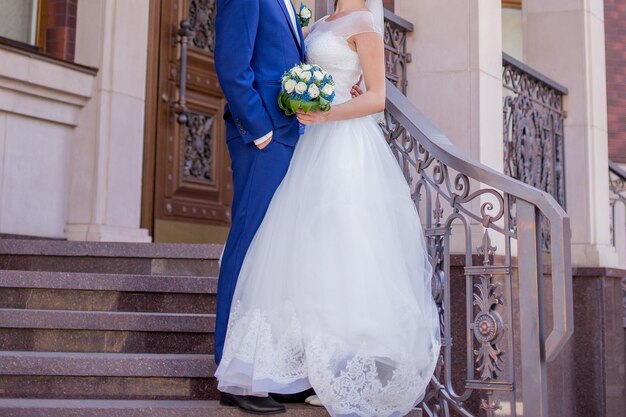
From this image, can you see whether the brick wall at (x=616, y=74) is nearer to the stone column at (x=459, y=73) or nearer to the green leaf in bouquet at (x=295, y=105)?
the stone column at (x=459, y=73)

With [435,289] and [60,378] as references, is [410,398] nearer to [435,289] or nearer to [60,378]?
[435,289]

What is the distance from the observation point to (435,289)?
13.1ft

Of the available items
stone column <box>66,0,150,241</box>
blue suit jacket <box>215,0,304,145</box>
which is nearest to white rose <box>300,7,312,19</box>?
blue suit jacket <box>215,0,304,145</box>

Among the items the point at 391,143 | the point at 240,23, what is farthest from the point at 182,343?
the point at 240,23

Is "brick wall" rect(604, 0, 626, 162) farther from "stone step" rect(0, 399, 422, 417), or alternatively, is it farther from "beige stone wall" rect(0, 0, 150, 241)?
"stone step" rect(0, 399, 422, 417)

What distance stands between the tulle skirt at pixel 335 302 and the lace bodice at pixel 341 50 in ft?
1.09

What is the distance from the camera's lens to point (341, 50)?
3764 mm

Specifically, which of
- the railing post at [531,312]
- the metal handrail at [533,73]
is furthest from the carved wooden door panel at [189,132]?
the railing post at [531,312]

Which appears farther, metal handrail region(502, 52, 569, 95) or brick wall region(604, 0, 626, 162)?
brick wall region(604, 0, 626, 162)

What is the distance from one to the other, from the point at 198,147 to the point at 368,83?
3.81m

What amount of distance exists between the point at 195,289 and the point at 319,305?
4.75ft

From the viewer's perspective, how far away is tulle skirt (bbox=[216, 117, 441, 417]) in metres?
3.37

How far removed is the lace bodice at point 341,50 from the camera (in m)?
3.74

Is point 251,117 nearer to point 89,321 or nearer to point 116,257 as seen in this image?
point 89,321
